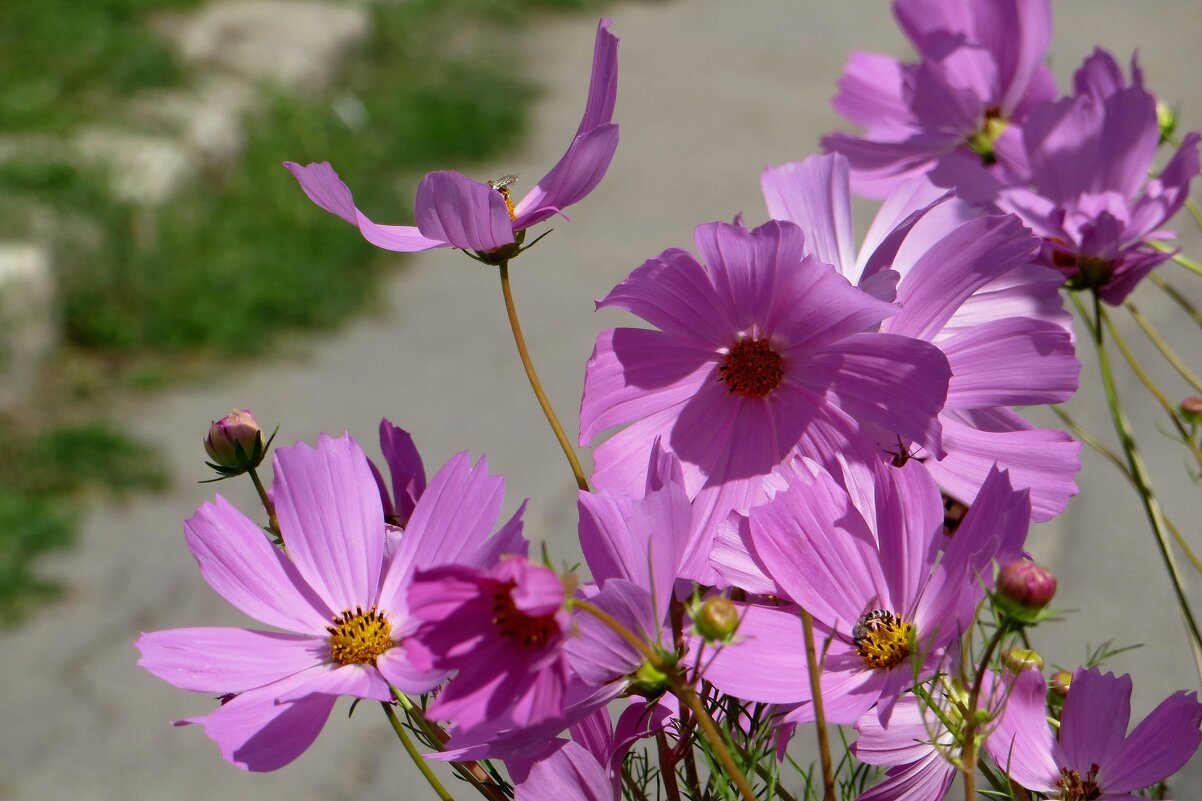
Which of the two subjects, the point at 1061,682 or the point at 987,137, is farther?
the point at 987,137

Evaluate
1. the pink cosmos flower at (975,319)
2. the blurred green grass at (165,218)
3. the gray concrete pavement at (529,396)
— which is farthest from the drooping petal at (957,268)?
the blurred green grass at (165,218)

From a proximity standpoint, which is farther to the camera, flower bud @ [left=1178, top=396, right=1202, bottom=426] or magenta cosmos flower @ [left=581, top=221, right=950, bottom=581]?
flower bud @ [left=1178, top=396, right=1202, bottom=426]

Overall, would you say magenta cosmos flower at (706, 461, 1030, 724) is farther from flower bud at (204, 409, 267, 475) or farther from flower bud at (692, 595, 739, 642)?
flower bud at (204, 409, 267, 475)

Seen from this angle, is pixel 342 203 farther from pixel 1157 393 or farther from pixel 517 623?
pixel 1157 393

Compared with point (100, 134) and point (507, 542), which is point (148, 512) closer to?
point (100, 134)

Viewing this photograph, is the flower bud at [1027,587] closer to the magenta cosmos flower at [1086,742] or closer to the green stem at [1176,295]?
the magenta cosmos flower at [1086,742]

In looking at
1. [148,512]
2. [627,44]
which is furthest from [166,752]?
[627,44]

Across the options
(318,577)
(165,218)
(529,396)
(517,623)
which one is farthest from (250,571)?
(165,218)

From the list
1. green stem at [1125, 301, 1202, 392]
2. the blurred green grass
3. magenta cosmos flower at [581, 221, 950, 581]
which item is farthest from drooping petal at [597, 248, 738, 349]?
the blurred green grass
